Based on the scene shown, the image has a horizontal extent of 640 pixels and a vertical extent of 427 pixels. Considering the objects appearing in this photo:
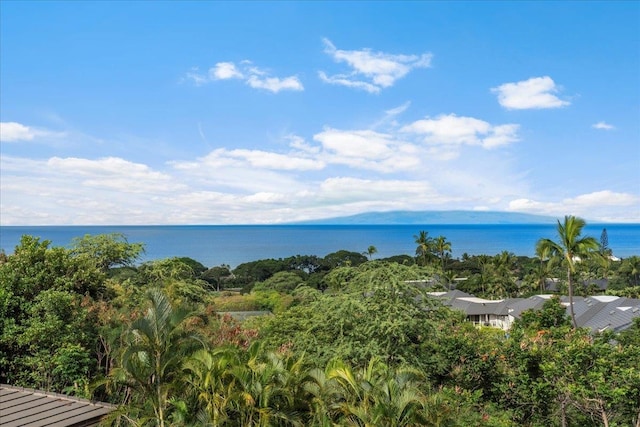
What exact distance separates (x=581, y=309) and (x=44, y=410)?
35.4 metres

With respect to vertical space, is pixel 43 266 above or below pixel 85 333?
above

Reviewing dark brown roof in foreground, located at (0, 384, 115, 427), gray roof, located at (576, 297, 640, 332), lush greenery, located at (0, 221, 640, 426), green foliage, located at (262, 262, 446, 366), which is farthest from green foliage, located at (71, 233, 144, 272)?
gray roof, located at (576, 297, 640, 332)

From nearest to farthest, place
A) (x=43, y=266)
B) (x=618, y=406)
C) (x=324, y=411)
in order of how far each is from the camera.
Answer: (x=324, y=411), (x=618, y=406), (x=43, y=266)

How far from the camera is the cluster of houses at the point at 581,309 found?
28.0m

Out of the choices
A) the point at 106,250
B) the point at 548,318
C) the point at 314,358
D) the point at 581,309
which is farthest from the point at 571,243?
the point at 106,250

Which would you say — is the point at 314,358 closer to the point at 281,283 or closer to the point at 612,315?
the point at 612,315

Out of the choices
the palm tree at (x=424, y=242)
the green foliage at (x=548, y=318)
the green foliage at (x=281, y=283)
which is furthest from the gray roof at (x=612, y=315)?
the palm tree at (x=424, y=242)

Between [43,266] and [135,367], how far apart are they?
7.20 m

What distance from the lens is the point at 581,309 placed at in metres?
33.5

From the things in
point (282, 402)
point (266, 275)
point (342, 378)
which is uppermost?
point (342, 378)

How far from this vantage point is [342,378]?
678 centimetres

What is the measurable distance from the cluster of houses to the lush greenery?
8031mm

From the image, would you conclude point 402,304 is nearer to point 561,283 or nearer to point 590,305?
point 590,305

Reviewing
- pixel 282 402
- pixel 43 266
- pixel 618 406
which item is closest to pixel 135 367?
pixel 282 402
